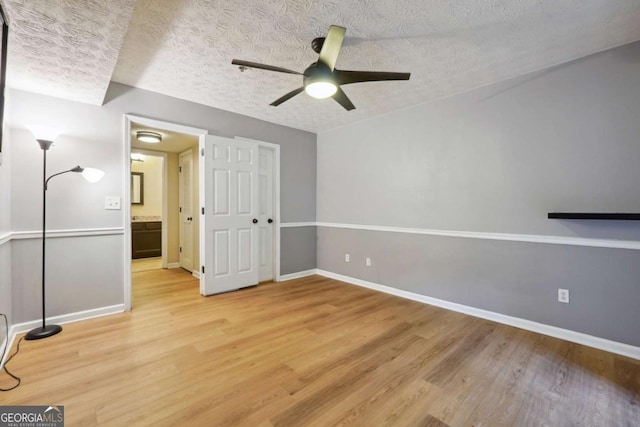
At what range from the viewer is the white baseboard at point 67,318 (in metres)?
2.43

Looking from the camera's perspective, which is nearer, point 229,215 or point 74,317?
point 74,317

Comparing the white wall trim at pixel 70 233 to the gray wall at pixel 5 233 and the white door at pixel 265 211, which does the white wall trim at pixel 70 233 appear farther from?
the white door at pixel 265 211

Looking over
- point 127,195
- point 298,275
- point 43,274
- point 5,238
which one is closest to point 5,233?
point 5,238

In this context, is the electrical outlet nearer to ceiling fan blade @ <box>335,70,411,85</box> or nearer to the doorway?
ceiling fan blade @ <box>335,70,411,85</box>

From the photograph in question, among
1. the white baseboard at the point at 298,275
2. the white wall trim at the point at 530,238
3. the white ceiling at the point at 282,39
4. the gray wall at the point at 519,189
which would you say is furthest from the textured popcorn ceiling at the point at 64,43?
the white wall trim at the point at 530,238

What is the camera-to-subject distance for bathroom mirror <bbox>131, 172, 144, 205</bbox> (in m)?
6.48

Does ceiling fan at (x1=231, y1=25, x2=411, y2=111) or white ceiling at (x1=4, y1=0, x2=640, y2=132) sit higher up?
white ceiling at (x1=4, y1=0, x2=640, y2=132)

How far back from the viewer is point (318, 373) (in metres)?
1.95

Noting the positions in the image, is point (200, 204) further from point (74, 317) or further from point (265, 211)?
point (74, 317)

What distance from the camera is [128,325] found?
2.72 meters

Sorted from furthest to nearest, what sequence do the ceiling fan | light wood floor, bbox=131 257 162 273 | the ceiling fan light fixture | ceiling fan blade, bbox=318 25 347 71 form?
light wood floor, bbox=131 257 162 273 < the ceiling fan light fixture < the ceiling fan < ceiling fan blade, bbox=318 25 347 71

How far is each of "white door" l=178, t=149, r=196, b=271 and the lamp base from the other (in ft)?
7.48

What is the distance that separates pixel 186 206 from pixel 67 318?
2.68 metres

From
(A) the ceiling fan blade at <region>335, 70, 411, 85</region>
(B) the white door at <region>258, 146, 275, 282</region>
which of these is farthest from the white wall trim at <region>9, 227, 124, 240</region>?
(A) the ceiling fan blade at <region>335, 70, 411, 85</region>
